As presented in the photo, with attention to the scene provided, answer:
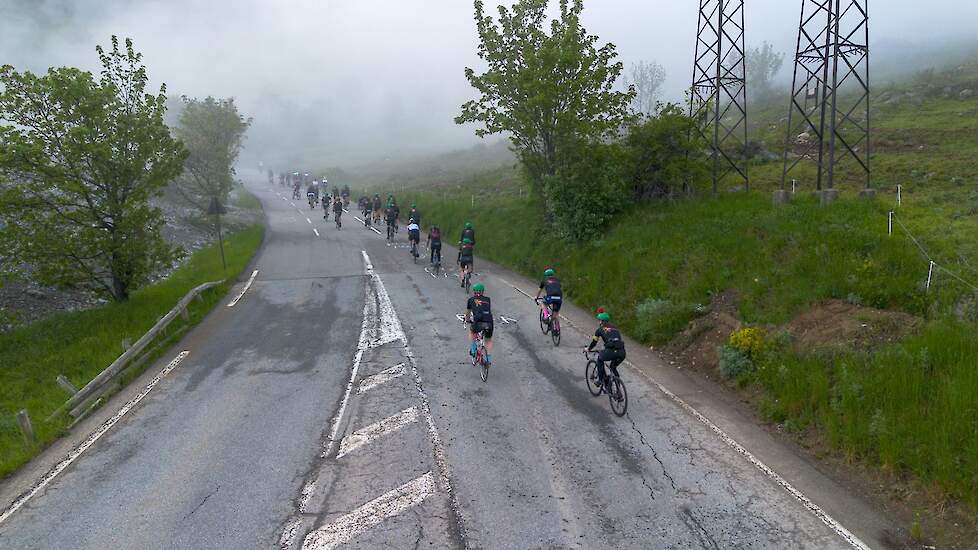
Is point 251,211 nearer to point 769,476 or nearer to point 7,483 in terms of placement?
point 7,483

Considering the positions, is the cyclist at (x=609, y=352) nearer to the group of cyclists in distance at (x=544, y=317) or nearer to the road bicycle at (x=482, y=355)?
the group of cyclists in distance at (x=544, y=317)

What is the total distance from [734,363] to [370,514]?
25.5ft

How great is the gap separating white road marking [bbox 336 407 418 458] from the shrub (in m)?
6.67

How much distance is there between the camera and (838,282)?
11547 millimetres

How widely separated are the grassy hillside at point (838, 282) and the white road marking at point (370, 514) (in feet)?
20.1

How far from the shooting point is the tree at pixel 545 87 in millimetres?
21062

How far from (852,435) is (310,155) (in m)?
172

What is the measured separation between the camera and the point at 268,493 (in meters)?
7.20

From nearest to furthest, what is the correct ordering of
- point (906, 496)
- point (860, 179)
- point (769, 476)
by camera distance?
1. point (906, 496)
2. point (769, 476)
3. point (860, 179)

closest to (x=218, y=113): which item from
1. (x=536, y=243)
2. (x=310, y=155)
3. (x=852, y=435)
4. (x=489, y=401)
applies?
(x=536, y=243)

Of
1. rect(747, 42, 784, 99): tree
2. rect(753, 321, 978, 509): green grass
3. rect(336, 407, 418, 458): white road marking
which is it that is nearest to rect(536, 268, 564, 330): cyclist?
rect(753, 321, 978, 509): green grass

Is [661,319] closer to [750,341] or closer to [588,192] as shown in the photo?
[750,341]

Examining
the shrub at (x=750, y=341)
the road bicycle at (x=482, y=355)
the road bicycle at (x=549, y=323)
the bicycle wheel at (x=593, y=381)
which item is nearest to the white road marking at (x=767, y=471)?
the bicycle wheel at (x=593, y=381)

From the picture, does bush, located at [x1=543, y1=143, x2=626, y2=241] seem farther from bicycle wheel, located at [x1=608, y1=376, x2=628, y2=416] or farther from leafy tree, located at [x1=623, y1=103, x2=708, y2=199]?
bicycle wheel, located at [x1=608, y1=376, x2=628, y2=416]
